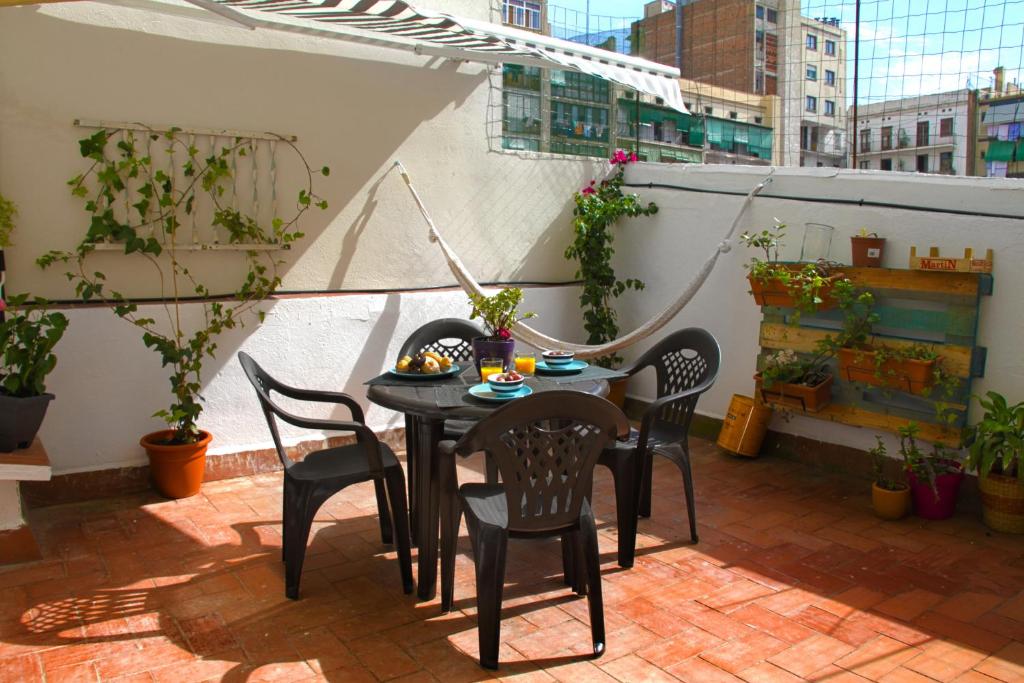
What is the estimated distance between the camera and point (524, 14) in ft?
18.3

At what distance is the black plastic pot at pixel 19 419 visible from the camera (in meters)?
2.97

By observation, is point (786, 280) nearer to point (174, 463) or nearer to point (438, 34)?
point (438, 34)

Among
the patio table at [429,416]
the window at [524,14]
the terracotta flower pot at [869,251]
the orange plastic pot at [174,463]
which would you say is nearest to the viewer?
the patio table at [429,416]

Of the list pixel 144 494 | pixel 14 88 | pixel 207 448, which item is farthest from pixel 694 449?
pixel 14 88

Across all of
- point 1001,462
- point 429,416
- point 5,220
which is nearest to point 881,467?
point 1001,462

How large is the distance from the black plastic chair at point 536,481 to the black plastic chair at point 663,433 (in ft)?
1.85

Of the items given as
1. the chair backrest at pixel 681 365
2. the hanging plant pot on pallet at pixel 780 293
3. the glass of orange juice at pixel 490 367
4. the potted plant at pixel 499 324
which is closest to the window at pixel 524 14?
the hanging plant pot on pallet at pixel 780 293

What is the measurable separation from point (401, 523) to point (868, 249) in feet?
8.25

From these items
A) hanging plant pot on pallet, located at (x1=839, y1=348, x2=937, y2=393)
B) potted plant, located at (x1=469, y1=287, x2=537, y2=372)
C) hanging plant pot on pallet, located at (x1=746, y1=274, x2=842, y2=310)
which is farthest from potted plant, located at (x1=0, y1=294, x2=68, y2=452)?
hanging plant pot on pallet, located at (x1=839, y1=348, x2=937, y2=393)

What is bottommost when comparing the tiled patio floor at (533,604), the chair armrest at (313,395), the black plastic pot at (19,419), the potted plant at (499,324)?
the tiled patio floor at (533,604)

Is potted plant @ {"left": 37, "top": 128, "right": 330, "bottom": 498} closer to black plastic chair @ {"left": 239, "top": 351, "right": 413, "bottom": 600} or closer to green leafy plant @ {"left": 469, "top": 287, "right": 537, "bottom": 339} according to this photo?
black plastic chair @ {"left": 239, "top": 351, "right": 413, "bottom": 600}

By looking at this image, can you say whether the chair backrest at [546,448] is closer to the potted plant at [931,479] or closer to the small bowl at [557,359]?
the small bowl at [557,359]

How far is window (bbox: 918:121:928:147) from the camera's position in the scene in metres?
4.61

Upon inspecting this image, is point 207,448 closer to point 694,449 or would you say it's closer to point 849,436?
point 694,449
